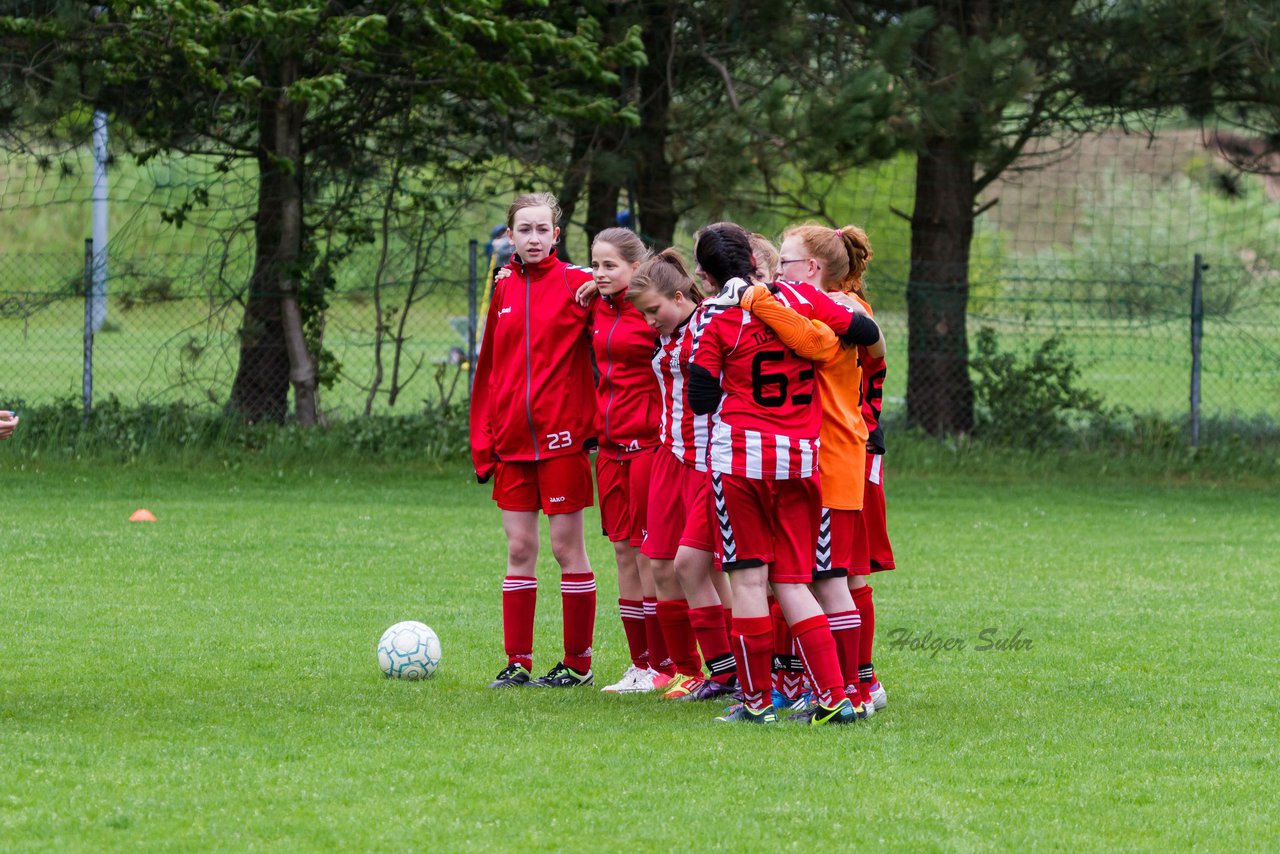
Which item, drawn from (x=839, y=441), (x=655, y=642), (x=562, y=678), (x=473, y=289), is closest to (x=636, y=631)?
(x=655, y=642)

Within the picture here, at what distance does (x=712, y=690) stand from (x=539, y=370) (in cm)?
137

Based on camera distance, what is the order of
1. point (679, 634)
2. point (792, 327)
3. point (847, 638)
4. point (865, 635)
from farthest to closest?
point (679, 634) → point (865, 635) → point (847, 638) → point (792, 327)

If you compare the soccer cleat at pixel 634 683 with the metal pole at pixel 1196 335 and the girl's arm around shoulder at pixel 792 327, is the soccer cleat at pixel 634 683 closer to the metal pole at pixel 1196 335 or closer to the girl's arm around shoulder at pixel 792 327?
the girl's arm around shoulder at pixel 792 327

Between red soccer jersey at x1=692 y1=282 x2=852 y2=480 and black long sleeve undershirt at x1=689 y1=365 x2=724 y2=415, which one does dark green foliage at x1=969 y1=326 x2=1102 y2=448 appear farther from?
black long sleeve undershirt at x1=689 y1=365 x2=724 y2=415

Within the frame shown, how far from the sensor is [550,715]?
17.9 feet

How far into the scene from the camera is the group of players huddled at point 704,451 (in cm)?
529

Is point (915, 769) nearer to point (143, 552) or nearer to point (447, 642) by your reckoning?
point (447, 642)

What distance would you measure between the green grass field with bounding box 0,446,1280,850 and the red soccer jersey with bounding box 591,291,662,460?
976 millimetres

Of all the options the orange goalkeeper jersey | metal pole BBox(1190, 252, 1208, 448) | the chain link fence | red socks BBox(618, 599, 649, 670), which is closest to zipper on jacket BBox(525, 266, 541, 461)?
red socks BBox(618, 599, 649, 670)

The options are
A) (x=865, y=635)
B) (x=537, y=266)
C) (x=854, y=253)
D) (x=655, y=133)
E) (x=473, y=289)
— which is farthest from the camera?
(x=655, y=133)

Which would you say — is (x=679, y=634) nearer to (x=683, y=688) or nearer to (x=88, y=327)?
(x=683, y=688)

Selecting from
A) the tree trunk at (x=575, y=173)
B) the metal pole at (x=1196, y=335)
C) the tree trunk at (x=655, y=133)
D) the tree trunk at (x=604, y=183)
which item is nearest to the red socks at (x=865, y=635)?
the tree trunk at (x=604, y=183)

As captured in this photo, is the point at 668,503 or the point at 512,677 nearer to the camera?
the point at 668,503

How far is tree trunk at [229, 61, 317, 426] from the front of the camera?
13.9 m
